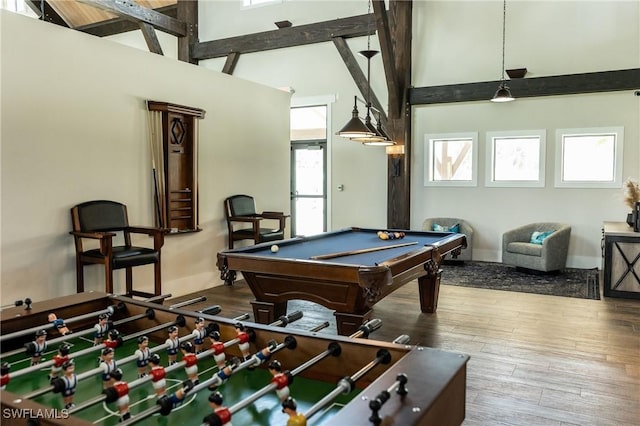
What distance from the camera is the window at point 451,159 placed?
8156mm

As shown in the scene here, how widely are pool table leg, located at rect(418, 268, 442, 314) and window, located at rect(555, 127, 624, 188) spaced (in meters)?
3.81

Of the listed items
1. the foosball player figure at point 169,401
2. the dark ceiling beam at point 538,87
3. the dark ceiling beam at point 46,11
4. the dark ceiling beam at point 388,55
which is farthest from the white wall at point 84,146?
the dark ceiling beam at point 46,11

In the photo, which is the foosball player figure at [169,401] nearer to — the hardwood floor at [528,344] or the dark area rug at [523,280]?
the hardwood floor at [528,344]

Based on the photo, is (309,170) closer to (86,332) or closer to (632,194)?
(632,194)

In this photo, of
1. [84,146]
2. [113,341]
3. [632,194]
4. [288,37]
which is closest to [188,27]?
[288,37]

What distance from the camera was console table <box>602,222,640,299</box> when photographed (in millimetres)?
5500

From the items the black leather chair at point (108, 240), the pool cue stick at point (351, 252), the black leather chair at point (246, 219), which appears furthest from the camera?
the black leather chair at point (246, 219)

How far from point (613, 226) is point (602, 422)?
427 centimetres

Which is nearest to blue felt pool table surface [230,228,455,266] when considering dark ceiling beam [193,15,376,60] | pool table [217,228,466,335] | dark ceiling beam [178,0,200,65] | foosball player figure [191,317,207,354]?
pool table [217,228,466,335]

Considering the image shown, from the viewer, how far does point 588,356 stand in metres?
3.72

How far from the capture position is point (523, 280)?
6656 millimetres

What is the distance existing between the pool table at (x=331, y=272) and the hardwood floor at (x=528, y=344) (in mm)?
635

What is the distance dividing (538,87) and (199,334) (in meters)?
7.18

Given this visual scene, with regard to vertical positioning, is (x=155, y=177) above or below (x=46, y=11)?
below
